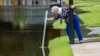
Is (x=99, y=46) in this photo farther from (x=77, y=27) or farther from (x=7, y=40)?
(x=7, y=40)

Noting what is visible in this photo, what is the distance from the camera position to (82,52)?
35.6ft

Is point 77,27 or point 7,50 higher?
point 77,27

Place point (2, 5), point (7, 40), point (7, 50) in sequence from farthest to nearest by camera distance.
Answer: point (2, 5) < point (7, 40) < point (7, 50)

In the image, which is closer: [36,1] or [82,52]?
[82,52]

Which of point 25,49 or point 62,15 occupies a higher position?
point 62,15

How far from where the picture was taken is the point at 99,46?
11633 millimetres

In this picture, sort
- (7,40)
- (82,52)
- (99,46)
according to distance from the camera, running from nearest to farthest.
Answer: (82,52) < (99,46) < (7,40)

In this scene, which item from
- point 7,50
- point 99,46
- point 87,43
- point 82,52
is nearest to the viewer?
point 82,52

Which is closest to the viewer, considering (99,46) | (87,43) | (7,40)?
(99,46)

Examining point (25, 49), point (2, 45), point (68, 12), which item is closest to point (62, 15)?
point (68, 12)

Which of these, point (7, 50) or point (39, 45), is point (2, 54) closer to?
point (7, 50)

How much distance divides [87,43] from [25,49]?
2477 millimetres

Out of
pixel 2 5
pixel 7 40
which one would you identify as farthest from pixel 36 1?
pixel 7 40

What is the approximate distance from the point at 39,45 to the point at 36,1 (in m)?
54.4
